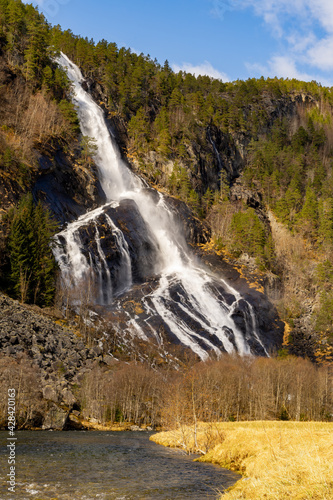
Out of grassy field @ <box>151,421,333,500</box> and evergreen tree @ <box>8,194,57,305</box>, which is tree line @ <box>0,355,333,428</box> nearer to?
grassy field @ <box>151,421,333,500</box>

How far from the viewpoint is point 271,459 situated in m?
17.9

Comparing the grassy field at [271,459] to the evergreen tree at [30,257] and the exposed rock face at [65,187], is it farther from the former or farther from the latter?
the exposed rock face at [65,187]

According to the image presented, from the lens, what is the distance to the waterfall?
254 feet

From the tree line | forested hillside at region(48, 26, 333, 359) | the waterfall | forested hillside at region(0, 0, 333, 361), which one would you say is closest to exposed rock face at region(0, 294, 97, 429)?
the tree line

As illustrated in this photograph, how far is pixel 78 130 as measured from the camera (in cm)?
11281

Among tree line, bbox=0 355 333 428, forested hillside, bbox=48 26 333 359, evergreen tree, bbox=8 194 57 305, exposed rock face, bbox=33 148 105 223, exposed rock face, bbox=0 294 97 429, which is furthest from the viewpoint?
forested hillside, bbox=48 26 333 359

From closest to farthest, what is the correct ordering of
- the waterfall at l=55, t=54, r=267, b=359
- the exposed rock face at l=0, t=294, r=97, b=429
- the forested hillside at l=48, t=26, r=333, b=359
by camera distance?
1. the exposed rock face at l=0, t=294, r=97, b=429
2. the waterfall at l=55, t=54, r=267, b=359
3. the forested hillside at l=48, t=26, r=333, b=359

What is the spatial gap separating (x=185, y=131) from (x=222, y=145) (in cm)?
2047

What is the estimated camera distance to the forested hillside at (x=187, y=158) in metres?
87.6

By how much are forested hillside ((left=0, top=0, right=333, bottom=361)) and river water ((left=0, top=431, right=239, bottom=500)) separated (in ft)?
135

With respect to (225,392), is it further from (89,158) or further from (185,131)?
(185,131)

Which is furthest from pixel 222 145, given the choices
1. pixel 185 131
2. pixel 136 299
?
pixel 136 299

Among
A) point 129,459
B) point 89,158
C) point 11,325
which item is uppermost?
point 89,158

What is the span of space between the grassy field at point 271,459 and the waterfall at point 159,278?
119 ft
